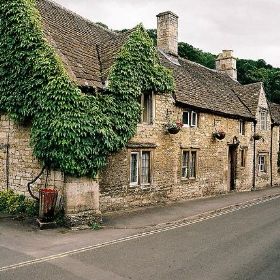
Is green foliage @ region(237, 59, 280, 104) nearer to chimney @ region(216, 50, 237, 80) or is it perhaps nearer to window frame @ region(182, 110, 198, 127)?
chimney @ region(216, 50, 237, 80)

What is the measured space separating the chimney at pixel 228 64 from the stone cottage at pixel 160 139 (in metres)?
4.88

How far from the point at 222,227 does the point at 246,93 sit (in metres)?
17.0

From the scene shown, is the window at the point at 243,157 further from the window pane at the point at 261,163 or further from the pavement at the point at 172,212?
the pavement at the point at 172,212

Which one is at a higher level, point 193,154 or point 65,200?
point 193,154

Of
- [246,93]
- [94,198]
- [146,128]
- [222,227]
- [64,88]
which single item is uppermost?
[246,93]

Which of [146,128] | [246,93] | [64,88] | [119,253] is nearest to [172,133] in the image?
[146,128]

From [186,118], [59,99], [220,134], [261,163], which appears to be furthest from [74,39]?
[261,163]

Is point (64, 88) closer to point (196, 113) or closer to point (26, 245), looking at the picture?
point (26, 245)

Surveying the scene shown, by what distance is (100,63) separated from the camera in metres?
14.5

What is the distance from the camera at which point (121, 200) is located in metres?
13.8

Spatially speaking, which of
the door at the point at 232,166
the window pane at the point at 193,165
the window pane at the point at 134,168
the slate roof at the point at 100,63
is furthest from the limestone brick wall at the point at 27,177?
the door at the point at 232,166

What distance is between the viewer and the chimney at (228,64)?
31.1 metres

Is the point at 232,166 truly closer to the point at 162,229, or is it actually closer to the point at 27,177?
the point at 162,229

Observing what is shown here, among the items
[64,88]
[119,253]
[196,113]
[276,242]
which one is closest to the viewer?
[119,253]
